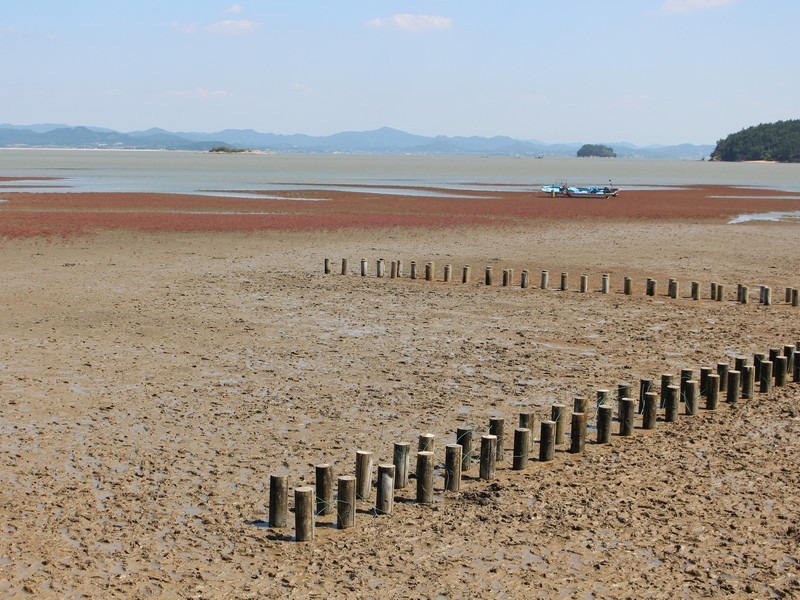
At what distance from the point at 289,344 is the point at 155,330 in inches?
120

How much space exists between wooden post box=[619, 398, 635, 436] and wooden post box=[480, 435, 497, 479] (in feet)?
8.83

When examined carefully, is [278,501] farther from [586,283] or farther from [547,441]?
[586,283]

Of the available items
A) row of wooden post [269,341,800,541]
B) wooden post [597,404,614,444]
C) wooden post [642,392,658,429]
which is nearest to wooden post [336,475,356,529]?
row of wooden post [269,341,800,541]

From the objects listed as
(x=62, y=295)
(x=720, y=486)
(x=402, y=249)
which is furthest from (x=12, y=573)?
(x=402, y=249)

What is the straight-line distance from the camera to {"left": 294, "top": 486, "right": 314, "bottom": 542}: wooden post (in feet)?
31.9

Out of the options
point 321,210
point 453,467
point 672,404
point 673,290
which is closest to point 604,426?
point 672,404

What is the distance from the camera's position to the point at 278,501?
10.1 meters

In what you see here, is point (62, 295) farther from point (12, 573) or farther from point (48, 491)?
point (12, 573)

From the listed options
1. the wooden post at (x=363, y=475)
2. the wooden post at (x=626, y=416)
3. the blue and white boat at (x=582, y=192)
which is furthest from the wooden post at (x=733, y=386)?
the blue and white boat at (x=582, y=192)

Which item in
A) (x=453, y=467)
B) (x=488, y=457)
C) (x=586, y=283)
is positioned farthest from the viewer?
(x=586, y=283)

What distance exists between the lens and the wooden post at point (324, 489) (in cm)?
1040

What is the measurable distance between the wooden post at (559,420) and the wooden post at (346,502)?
378 centimetres

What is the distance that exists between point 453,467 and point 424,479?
56 cm

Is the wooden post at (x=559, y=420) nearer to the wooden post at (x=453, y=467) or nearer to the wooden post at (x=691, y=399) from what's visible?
the wooden post at (x=453, y=467)
